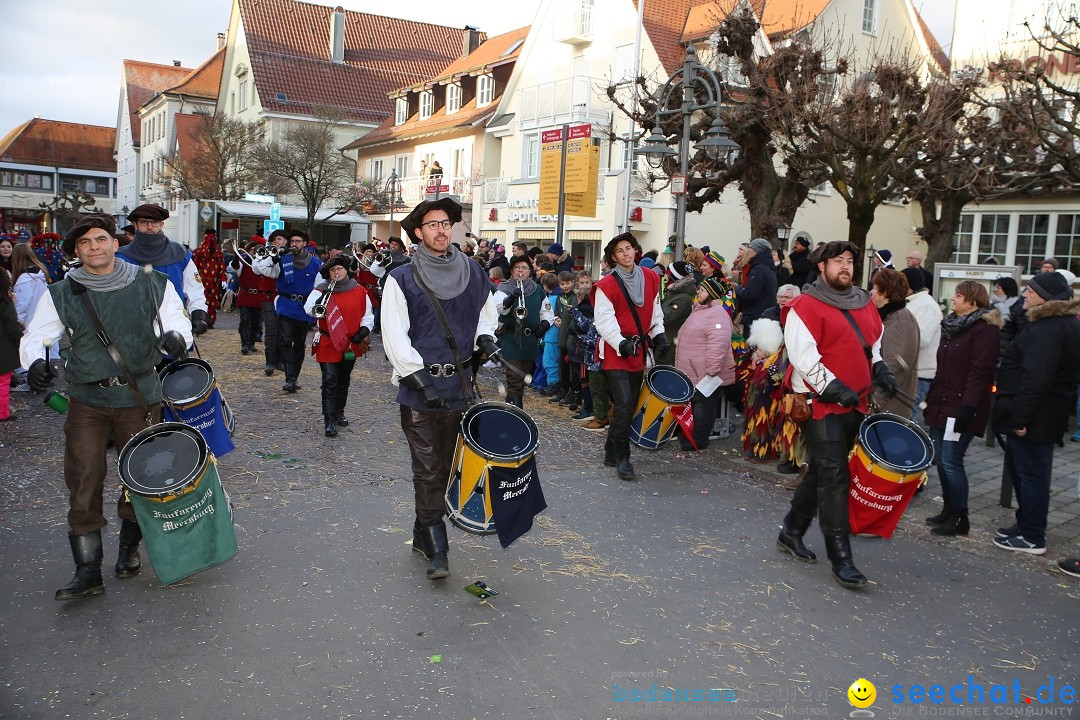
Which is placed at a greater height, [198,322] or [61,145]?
[61,145]

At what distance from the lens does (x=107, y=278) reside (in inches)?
185

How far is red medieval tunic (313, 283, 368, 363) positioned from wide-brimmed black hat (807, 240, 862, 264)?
485 cm

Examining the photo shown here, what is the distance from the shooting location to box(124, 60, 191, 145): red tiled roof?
70.8 metres

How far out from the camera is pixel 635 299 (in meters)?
7.32

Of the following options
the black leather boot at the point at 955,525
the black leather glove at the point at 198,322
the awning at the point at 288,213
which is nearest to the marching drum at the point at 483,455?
the black leather glove at the point at 198,322

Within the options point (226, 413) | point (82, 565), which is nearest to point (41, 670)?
point (82, 565)

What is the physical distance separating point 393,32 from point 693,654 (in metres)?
54.2

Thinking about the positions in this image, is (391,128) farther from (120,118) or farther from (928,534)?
(120,118)

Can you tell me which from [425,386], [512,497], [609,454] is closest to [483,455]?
[512,497]

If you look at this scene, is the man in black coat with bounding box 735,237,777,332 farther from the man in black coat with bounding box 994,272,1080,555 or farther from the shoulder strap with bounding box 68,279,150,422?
the shoulder strap with bounding box 68,279,150,422

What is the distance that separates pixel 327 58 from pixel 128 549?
161 ft

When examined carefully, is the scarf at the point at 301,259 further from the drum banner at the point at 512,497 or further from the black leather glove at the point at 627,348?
the drum banner at the point at 512,497

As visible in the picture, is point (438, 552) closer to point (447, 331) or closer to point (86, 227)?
point (447, 331)

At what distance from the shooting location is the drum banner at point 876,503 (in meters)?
5.08
